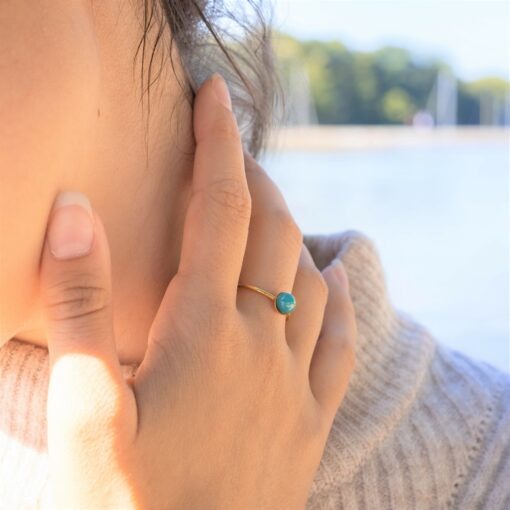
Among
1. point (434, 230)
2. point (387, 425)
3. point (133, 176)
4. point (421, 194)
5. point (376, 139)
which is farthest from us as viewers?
point (376, 139)

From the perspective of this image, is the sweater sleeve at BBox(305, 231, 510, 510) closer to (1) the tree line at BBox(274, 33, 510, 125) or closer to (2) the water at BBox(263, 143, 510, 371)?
(2) the water at BBox(263, 143, 510, 371)

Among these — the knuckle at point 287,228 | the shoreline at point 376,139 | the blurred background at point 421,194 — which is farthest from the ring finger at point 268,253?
the shoreline at point 376,139

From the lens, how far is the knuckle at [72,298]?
0.53 m

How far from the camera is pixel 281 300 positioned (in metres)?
0.66

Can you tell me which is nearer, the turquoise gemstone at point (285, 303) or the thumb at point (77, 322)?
the thumb at point (77, 322)

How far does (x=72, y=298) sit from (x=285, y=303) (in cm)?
20

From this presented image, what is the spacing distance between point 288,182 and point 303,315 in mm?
3086

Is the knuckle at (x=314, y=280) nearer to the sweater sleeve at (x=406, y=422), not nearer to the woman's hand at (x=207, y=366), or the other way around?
the woman's hand at (x=207, y=366)

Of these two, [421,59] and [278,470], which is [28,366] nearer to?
[278,470]

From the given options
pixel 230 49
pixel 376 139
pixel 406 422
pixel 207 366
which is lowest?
pixel 376 139

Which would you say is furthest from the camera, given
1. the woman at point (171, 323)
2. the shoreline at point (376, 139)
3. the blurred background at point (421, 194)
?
the shoreline at point (376, 139)

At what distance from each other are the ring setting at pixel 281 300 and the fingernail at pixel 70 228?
0.55 feet

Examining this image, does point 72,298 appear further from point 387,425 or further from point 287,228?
point 387,425

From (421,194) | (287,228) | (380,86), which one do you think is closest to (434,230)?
(421,194)
